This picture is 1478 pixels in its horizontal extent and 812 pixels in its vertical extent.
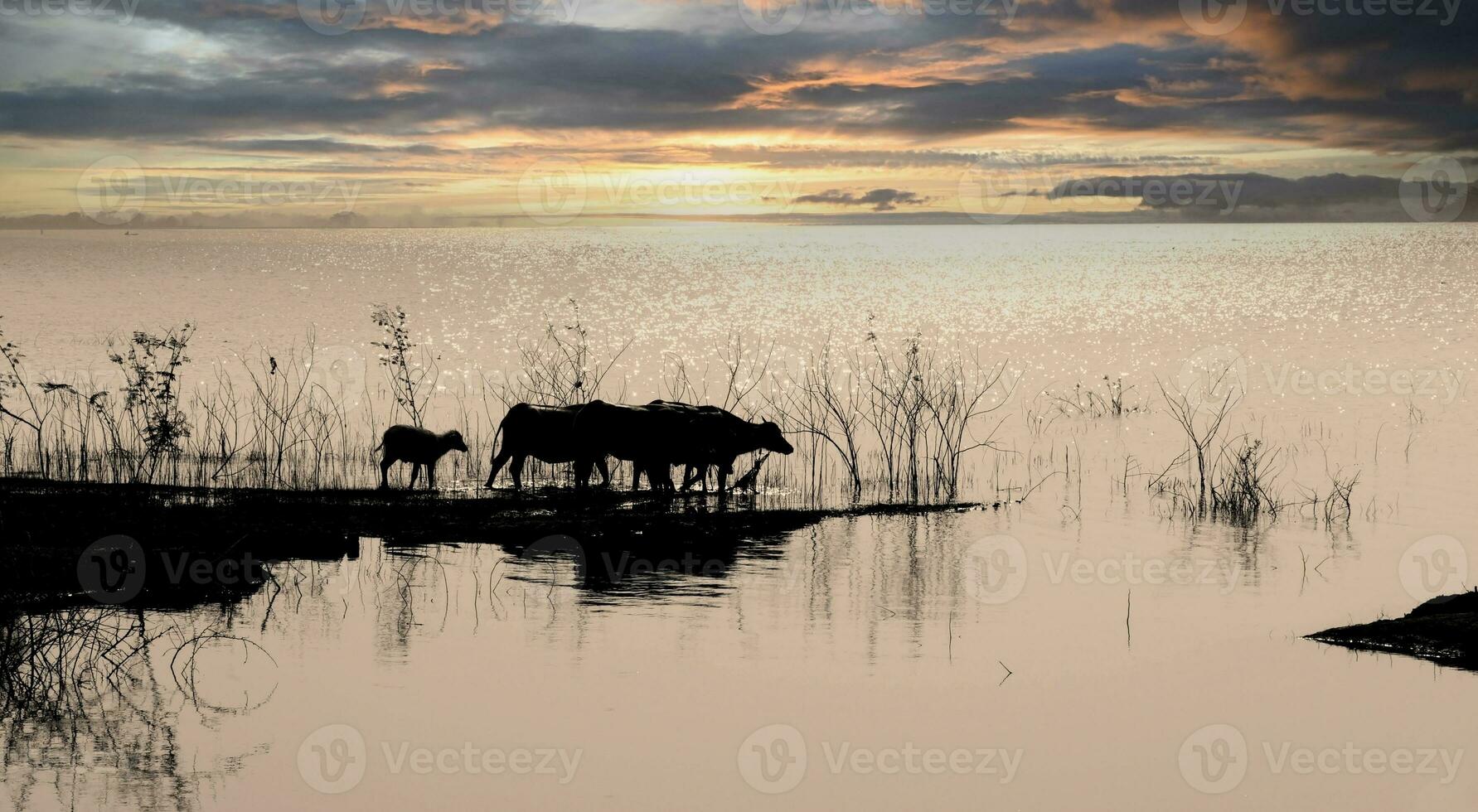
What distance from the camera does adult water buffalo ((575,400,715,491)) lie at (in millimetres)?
19922

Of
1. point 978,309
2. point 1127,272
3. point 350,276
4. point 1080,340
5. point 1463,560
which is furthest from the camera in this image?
point 1127,272

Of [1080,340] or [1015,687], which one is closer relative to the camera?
[1015,687]

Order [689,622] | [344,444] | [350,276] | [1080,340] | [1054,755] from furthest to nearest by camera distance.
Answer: [350,276]
[1080,340]
[344,444]
[689,622]
[1054,755]

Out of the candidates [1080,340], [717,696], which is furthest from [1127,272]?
[717,696]

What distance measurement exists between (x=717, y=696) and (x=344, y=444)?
14167mm

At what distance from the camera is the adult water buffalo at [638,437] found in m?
19.9

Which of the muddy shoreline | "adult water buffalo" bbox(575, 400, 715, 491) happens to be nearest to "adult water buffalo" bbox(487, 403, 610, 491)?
"adult water buffalo" bbox(575, 400, 715, 491)

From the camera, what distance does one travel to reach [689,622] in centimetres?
1322

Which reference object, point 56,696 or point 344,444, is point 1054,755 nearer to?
point 56,696

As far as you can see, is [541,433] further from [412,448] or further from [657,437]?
[412,448]

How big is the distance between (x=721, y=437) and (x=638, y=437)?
1.32 metres

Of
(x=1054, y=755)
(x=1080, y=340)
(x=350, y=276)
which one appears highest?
(x=350, y=276)

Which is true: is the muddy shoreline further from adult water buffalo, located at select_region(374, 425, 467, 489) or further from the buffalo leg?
adult water buffalo, located at select_region(374, 425, 467, 489)

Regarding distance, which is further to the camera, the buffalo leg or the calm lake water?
the buffalo leg
